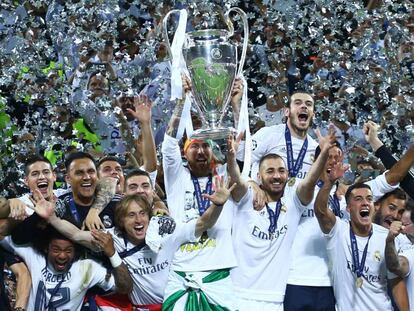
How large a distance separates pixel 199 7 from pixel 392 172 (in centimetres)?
287

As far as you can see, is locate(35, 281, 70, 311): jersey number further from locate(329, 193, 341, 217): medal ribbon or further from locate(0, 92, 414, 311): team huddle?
locate(329, 193, 341, 217): medal ribbon

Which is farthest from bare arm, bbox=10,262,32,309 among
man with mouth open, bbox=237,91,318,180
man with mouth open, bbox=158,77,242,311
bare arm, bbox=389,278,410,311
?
bare arm, bbox=389,278,410,311

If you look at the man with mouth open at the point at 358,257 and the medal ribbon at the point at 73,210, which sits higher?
the medal ribbon at the point at 73,210

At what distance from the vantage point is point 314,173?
9031 millimetres

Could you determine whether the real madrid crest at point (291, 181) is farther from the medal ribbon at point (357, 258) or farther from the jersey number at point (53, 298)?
the jersey number at point (53, 298)

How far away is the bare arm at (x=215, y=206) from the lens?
8750 mm

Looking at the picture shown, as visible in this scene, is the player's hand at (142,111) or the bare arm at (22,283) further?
the player's hand at (142,111)

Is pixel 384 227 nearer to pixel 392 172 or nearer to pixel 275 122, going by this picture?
pixel 392 172

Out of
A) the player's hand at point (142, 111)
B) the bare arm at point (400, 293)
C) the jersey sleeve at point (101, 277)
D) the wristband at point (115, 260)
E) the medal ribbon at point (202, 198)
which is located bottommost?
the bare arm at point (400, 293)

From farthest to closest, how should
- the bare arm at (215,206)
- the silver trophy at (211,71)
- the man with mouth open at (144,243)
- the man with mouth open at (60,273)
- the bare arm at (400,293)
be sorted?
the bare arm at (400,293) < the man with mouth open at (144,243) < the man with mouth open at (60,273) < the bare arm at (215,206) < the silver trophy at (211,71)

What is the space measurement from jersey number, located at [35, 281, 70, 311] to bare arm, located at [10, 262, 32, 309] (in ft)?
0.23

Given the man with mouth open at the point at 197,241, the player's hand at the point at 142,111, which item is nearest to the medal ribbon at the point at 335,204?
the man with mouth open at the point at 197,241

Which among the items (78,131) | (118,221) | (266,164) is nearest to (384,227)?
(266,164)

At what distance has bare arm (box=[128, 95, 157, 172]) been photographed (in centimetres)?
947
